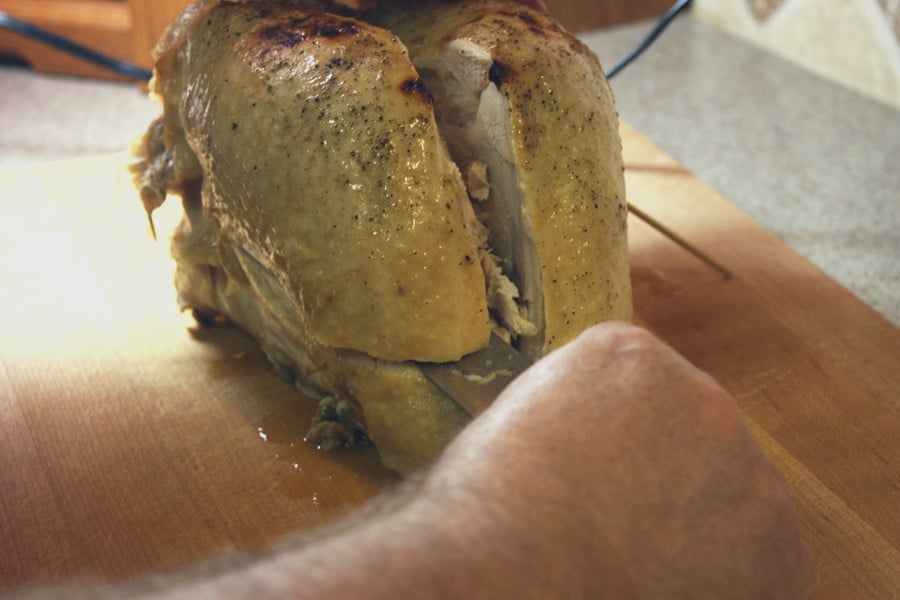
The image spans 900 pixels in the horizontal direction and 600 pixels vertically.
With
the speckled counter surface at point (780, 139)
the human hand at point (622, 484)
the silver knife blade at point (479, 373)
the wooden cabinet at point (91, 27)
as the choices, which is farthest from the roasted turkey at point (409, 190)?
the wooden cabinet at point (91, 27)

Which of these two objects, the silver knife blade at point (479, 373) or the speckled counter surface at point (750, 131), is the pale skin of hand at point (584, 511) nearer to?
the silver knife blade at point (479, 373)

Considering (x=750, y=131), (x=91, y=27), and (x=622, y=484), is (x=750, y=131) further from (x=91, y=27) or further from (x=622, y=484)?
(x=622, y=484)

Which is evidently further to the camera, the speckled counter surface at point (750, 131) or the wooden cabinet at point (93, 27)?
the wooden cabinet at point (93, 27)

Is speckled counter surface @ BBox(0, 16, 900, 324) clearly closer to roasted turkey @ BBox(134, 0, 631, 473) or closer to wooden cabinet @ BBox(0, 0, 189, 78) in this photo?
wooden cabinet @ BBox(0, 0, 189, 78)

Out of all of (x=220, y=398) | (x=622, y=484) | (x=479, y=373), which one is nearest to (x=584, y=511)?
(x=622, y=484)

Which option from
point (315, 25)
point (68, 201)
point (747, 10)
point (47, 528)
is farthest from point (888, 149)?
point (47, 528)

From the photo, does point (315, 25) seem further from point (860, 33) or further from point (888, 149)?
point (860, 33)

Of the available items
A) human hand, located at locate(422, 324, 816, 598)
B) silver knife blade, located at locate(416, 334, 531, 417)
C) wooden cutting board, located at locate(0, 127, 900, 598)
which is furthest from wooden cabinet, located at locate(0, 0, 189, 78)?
human hand, located at locate(422, 324, 816, 598)
